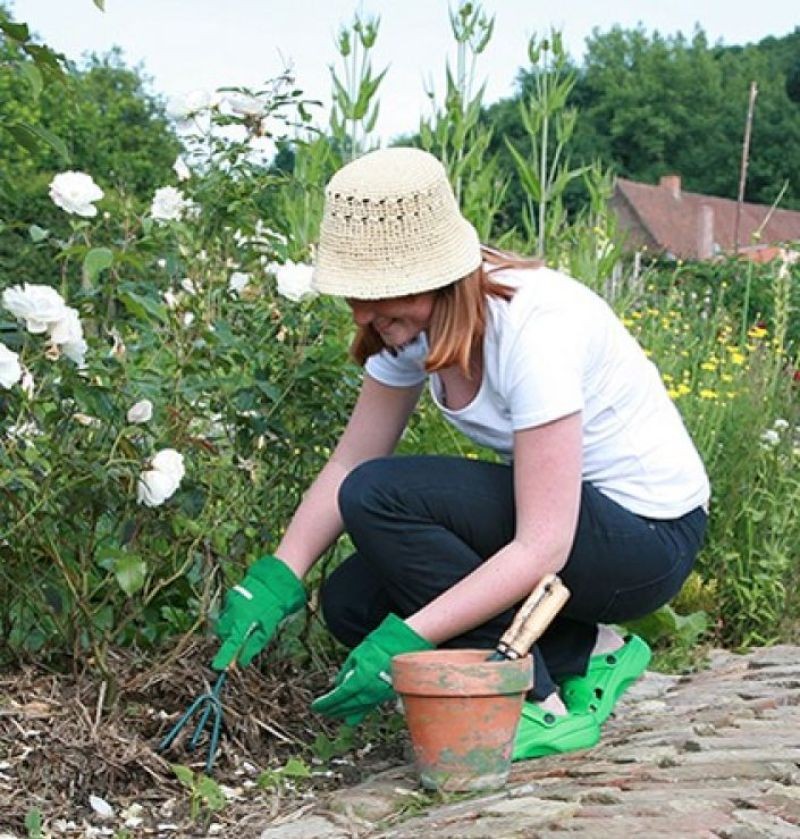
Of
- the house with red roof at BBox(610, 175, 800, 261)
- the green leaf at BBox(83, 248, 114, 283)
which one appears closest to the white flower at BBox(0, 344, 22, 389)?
the green leaf at BBox(83, 248, 114, 283)

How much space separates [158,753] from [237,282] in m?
0.94

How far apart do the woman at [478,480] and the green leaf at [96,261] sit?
35cm

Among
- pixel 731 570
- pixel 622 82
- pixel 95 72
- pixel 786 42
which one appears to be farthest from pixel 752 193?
pixel 731 570

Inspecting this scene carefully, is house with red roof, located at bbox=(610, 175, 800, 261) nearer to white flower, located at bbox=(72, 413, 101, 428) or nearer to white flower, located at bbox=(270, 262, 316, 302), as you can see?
white flower, located at bbox=(270, 262, 316, 302)

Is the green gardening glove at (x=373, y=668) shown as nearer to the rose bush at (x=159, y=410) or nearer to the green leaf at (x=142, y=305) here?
the rose bush at (x=159, y=410)

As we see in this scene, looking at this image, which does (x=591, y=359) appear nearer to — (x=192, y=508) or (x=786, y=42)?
(x=192, y=508)

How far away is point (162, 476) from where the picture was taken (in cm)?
262

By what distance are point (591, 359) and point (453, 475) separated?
0.34 meters

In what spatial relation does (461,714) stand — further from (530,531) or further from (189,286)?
(189,286)

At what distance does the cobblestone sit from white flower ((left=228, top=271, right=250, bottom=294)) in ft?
3.30

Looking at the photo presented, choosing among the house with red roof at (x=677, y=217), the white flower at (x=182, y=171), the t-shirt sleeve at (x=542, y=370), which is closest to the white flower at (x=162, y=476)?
the t-shirt sleeve at (x=542, y=370)

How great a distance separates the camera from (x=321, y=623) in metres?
3.43

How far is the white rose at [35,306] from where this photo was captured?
242 cm

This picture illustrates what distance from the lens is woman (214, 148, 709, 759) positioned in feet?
8.62
